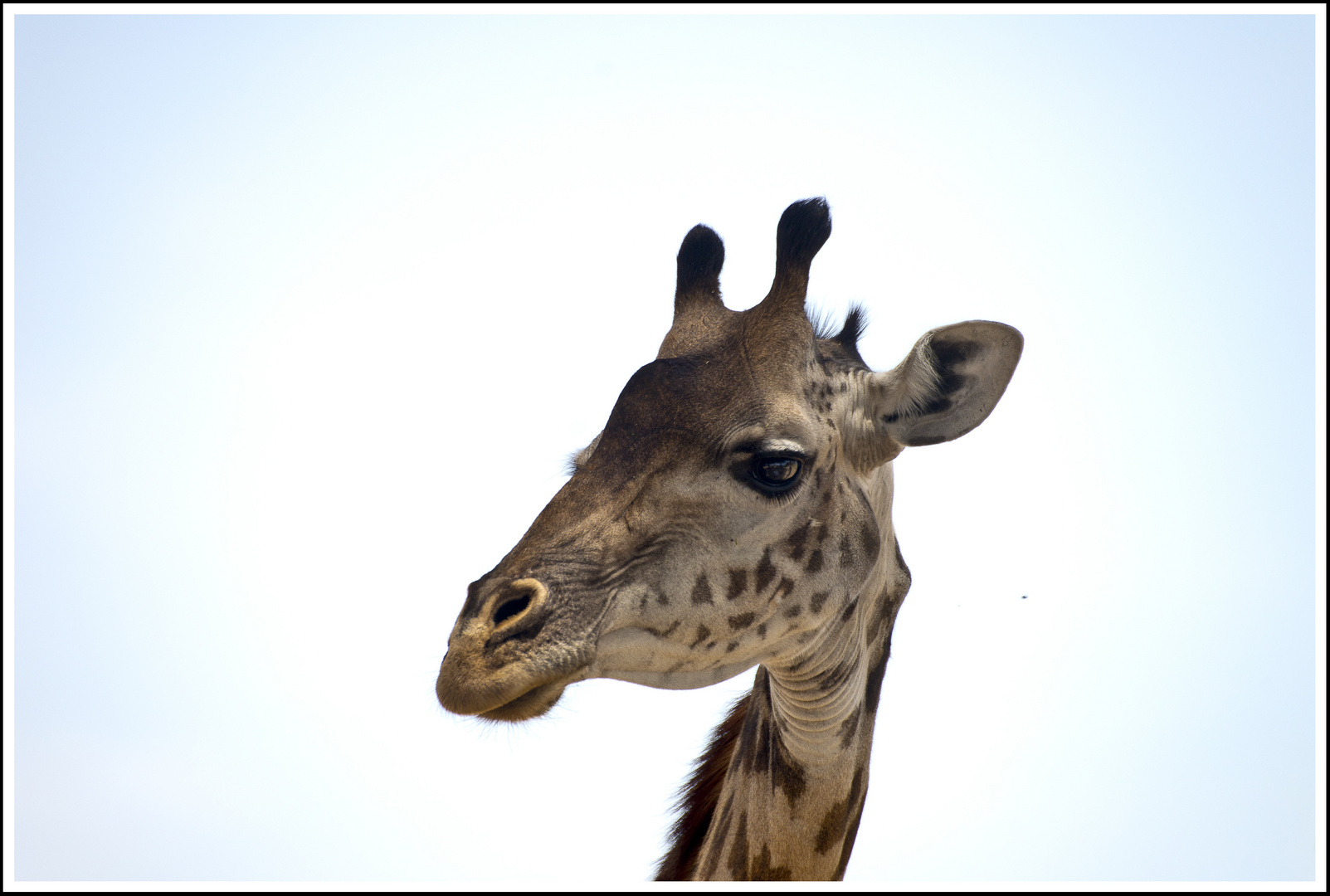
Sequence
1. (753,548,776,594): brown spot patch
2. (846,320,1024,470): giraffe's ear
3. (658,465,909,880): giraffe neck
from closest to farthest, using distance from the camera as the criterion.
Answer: (753,548,776,594): brown spot patch → (846,320,1024,470): giraffe's ear → (658,465,909,880): giraffe neck

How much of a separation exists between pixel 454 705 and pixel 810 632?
1911 mm

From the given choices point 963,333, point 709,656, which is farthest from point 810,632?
point 963,333

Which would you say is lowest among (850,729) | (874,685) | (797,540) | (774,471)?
(850,729)

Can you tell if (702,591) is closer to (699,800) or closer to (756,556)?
(756,556)

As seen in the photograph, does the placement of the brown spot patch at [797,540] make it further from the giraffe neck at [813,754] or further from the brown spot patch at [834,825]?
the brown spot patch at [834,825]

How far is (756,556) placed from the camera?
475 cm

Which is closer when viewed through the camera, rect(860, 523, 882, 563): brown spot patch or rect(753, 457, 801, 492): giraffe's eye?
rect(753, 457, 801, 492): giraffe's eye

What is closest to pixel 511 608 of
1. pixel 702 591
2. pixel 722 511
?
pixel 702 591

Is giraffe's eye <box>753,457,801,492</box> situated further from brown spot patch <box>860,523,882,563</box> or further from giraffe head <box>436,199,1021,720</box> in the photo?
brown spot patch <box>860,523,882,563</box>

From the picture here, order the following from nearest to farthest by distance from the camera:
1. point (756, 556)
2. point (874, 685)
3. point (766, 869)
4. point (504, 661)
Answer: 1. point (504, 661)
2. point (756, 556)
3. point (766, 869)
4. point (874, 685)

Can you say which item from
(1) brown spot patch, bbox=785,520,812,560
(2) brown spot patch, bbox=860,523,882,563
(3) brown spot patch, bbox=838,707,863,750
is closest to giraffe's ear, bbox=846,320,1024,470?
(2) brown spot patch, bbox=860,523,882,563

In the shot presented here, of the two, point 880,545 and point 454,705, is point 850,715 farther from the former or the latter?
point 454,705

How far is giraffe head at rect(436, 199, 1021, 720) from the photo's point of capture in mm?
4156

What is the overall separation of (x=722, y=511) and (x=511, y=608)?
1092 mm
